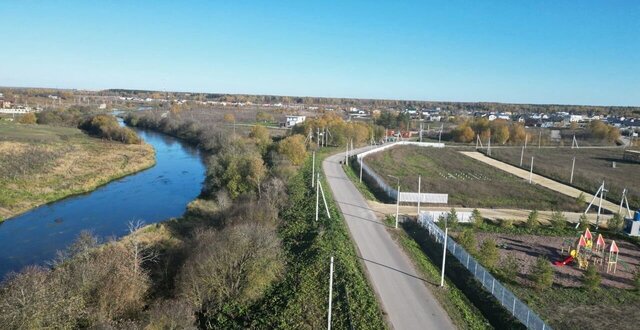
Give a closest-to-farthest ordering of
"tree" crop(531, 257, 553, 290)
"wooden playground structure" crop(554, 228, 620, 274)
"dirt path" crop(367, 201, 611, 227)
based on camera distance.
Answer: "tree" crop(531, 257, 553, 290) < "wooden playground structure" crop(554, 228, 620, 274) < "dirt path" crop(367, 201, 611, 227)

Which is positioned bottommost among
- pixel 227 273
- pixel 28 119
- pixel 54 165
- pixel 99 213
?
pixel 99 213

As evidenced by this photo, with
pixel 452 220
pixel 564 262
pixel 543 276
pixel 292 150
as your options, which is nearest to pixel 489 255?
pixel 543 276

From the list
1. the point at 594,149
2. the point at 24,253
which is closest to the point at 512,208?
the point at 24,253

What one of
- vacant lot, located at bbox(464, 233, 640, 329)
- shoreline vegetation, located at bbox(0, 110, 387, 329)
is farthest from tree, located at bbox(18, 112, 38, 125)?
vacant lot, located at bbox(464, 233, 640, 329)

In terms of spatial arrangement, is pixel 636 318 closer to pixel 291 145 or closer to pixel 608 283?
pixel 608 283

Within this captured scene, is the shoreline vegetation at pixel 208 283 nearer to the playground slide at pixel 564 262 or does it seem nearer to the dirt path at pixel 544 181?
the playground slide at pixel 564 262

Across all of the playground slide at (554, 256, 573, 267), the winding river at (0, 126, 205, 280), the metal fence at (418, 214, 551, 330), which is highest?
the metal fence at (418, 214, 551, 330)

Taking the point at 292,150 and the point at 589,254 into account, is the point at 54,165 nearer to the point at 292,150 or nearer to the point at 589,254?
the point at 292,150

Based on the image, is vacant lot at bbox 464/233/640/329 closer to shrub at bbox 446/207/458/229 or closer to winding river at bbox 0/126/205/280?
shrub at bbox 446/207/458/229
